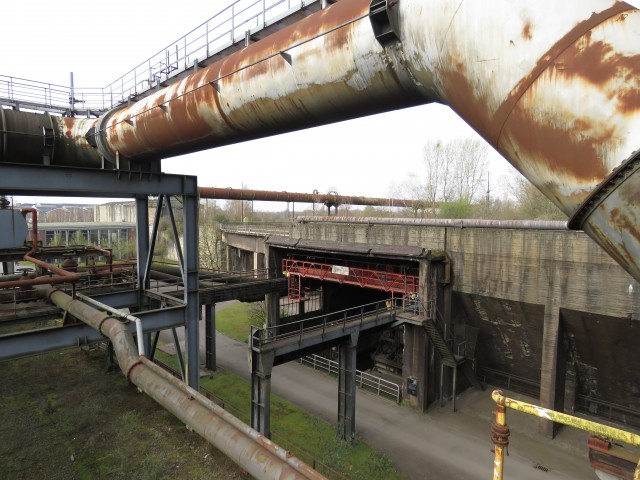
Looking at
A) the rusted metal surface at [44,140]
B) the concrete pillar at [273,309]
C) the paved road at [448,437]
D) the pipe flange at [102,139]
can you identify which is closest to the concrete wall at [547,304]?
the paved road at [448,437]

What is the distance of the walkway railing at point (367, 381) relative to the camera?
16.7 metres

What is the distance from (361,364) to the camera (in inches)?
823

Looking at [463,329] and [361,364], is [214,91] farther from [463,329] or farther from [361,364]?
[361,364]

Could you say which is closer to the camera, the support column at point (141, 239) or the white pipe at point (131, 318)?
the white pipe at point (131, 318)

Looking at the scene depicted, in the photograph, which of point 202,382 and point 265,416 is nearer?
point 265,416

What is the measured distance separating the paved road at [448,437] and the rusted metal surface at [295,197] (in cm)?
1691

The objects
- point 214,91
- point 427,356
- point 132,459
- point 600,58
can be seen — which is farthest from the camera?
point 427,356

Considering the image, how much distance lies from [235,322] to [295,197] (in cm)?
1525

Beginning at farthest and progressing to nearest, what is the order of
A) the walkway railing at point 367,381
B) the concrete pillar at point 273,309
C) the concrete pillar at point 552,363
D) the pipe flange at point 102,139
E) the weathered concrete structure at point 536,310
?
the concrete pillar at point 273,309
the walkway railing at point 367,381
the concrete pillar at point 552,363
the weathered concrete structure at point 536,310
the pipe flange at point 102,139

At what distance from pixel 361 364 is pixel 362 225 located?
8.13 meters

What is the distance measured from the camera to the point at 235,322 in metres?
26.5

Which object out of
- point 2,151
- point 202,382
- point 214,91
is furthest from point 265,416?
point 2,151

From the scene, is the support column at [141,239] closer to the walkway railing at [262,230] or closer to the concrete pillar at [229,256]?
the walkway railing at [262,230]

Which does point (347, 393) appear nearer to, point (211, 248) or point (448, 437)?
point (448, 437)
